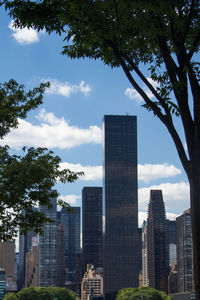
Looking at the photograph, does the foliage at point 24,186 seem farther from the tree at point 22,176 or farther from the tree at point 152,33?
the tree at point 152,33

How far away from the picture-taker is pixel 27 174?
21750 millimetres

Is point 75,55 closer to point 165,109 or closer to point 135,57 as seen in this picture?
point 135,57

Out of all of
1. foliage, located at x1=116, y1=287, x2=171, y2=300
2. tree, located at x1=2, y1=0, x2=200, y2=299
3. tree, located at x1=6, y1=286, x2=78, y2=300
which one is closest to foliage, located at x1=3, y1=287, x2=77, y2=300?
tree, located at x1=6, y1=286, x2=78, y2=300

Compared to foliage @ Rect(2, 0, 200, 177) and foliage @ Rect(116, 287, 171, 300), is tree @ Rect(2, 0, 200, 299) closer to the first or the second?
foliage @ Rect(2, 0, 200, 177)

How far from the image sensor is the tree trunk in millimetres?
11492

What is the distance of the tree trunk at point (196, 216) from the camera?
11492 mm

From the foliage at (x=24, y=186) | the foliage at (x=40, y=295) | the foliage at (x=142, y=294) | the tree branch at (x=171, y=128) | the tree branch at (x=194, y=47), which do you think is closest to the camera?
the tree branch at (x=171, y=128)

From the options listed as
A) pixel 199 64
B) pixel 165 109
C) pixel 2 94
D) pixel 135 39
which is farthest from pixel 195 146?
pixel 2 94

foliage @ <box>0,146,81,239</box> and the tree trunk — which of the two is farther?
foliage @ <box>0,146,81,239</box>

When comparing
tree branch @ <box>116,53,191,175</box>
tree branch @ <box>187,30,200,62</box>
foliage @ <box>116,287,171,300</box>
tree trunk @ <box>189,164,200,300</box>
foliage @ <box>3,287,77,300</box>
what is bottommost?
foliage @ <box>3,287,77,300</box>

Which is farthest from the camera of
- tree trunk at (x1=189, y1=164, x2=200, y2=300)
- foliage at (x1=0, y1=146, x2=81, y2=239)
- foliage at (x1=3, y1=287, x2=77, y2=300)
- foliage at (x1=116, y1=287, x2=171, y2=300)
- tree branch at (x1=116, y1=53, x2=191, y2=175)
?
foliage at (x1=3, y1=287, x2=77, y2=300)

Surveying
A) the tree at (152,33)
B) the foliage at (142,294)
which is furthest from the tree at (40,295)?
the tree at (152,33)

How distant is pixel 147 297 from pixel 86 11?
174733 millimetres

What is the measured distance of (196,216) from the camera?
11.7 metres
